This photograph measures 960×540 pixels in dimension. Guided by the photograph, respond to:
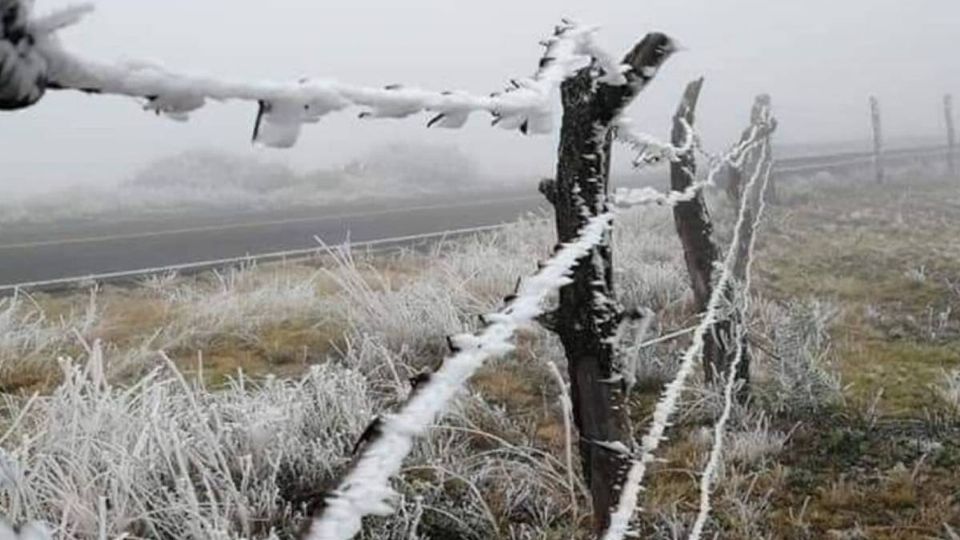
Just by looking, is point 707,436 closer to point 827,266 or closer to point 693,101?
point 693,101

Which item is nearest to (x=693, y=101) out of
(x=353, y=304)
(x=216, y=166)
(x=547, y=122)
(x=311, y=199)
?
(x=353, y=304)

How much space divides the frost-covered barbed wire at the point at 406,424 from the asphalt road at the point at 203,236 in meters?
7.23

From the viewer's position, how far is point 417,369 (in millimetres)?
4738

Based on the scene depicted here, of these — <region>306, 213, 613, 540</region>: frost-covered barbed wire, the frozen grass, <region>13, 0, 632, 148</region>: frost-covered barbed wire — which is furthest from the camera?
the frozen grass

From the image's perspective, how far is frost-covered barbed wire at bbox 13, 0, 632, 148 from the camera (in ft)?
1.77

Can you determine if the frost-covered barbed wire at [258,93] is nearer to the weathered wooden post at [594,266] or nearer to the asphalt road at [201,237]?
the weathered wooden post at [594,266]

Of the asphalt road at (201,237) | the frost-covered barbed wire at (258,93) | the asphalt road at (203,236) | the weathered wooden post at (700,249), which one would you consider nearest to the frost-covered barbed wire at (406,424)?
the frost-covered barbed wire at (258,93)

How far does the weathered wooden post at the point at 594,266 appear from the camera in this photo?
2.04 m

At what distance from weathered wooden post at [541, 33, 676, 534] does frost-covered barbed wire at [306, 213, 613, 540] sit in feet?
2.40

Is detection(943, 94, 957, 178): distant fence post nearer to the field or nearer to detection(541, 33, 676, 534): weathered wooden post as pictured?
the field

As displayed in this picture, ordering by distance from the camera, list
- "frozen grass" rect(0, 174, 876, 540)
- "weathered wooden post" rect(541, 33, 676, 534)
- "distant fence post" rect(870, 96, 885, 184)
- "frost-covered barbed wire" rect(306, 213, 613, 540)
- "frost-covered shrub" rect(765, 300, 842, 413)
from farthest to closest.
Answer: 1. "distant fence post" rect(870, 96, 885, 184)
2. "frost-covered shrub" rect(765, 300, 842, 413)
3. "frozen grass" rect(0, 174, 876, 540)
4. "weathered wooden post" rect(541, 33, 676, 534)
5. "frost-covered barbed wire" rect(306, 213, 613, 540)

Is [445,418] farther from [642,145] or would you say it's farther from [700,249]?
[642,145]

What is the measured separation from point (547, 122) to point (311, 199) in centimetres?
1968

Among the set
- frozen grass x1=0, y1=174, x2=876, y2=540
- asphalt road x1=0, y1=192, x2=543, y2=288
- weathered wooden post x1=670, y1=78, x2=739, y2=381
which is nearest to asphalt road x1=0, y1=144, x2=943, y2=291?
asphalt road x1=0, y1=192, x2=543, y2=288
